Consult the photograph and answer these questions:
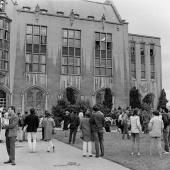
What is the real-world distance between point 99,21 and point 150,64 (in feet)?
38.8

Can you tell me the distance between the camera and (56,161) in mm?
13125

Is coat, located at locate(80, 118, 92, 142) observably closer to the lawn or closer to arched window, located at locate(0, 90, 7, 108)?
the lawn

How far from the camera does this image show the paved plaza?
1175 centimetres

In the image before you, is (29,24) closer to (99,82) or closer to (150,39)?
(99,82)

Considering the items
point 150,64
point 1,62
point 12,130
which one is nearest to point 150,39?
point 150,64

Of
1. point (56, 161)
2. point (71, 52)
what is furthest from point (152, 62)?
point (56, 161)

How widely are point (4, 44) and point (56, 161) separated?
28928 mm

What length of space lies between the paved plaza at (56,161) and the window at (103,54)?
95.9ft

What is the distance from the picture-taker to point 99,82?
44.3 metres

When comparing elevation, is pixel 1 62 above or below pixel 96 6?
below

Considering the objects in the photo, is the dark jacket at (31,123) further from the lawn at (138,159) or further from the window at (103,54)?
the window at (103,54)

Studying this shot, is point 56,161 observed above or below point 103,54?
below

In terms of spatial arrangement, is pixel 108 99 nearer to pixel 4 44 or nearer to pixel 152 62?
pixel 152 62

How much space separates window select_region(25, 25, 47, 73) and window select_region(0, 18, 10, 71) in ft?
8.33
